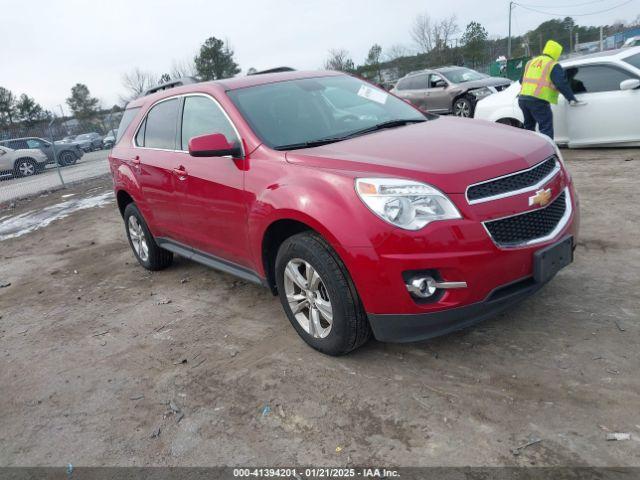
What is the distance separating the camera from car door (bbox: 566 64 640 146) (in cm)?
726

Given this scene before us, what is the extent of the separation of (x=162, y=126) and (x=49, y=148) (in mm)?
20107

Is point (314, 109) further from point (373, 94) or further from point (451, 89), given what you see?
point (451, 89)

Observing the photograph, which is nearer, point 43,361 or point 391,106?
point 43,361

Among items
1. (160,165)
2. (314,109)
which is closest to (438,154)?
(314,109)

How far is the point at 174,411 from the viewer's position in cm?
294

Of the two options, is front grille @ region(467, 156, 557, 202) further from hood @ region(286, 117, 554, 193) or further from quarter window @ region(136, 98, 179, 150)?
quarter window @ region(136, 98, 179, 150)

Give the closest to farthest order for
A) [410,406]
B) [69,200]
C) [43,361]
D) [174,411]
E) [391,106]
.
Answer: [410,406] → [174,411] → [43,361] → [391,106] → [69,200]

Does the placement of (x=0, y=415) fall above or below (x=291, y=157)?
below

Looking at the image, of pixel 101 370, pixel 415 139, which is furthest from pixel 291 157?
pixel 101 370

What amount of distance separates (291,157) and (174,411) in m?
1.62

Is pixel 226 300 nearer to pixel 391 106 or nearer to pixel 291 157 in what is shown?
pixel 291 157

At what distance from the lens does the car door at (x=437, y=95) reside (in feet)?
45.2

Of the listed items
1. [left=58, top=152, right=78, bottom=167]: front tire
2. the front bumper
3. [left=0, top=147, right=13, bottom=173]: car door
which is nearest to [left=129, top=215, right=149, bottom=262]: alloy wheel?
the front bumper

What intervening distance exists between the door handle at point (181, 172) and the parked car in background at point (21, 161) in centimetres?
1836
